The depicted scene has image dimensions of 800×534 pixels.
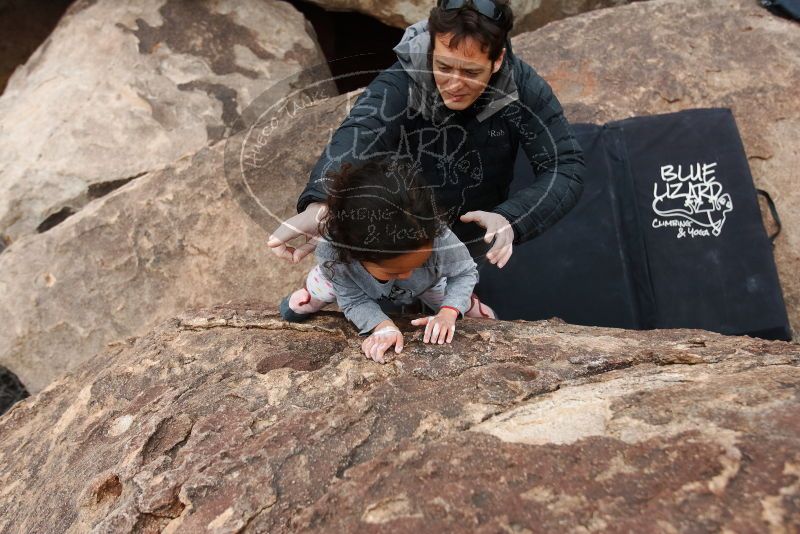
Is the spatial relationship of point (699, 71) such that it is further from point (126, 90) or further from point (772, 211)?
point (126, 90)

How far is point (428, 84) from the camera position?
79.2 inches

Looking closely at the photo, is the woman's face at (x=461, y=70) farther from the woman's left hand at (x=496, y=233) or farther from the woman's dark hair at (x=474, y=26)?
the woman's left hand at (x=496, y=233)

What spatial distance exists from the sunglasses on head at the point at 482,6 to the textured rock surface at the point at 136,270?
137 centimetres

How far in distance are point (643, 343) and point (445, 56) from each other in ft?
3.10

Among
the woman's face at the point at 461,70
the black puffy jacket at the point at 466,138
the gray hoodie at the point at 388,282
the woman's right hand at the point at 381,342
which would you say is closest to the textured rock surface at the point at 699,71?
the black puffy jacket at the point at 466,138

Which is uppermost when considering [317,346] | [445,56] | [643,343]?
[445,56]

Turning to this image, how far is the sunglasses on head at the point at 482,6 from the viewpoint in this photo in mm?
1792

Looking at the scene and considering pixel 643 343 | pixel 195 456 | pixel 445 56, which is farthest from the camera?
pixel 445 56

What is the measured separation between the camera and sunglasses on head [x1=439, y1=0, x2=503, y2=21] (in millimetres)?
1792

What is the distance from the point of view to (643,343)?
1.71 metres

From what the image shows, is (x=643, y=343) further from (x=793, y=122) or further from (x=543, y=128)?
(x=793, y=122)

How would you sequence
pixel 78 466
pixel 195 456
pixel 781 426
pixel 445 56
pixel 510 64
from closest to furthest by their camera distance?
pixel 781 426 < pixel 195 456 < pixel 78 466 < pixel 445 56 < pixel 510 64

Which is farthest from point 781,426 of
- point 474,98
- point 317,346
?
point 474,98

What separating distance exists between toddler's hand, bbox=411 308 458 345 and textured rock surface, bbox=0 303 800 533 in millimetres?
40
